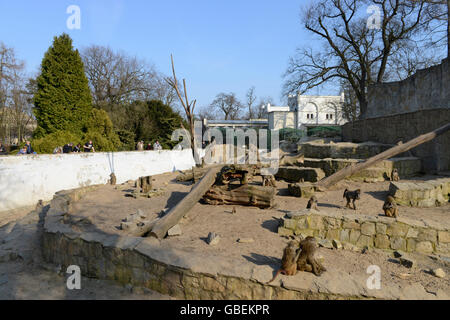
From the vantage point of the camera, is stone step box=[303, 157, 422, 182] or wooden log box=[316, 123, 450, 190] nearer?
wooden log box=[316, 123, 450, 190]

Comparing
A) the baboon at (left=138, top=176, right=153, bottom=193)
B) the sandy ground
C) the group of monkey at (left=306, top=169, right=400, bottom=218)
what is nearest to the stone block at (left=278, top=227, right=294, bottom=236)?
the group of monkey at (left=306, top=169, right=400, bottom=218)

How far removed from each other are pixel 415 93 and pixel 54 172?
57.6ft

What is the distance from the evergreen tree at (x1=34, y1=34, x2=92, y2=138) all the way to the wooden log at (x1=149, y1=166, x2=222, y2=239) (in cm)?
1272

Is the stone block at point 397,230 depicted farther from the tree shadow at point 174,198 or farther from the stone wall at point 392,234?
the tree shadow at point 174,198

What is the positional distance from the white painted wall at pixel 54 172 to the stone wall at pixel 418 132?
12748 millimetres

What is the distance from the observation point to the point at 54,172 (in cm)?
1104

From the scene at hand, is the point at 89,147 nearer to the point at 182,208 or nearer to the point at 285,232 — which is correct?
the point at 182,208

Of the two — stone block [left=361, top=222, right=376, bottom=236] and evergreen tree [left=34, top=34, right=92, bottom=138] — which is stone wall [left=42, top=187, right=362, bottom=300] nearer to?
stone block [left=361, top=222, right=376, bottom=236]

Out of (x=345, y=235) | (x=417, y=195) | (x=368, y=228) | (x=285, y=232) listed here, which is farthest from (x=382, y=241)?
(x=417, y=195)

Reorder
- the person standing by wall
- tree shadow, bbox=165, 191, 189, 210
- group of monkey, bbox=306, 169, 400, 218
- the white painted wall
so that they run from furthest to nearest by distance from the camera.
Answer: the person standing by wall < the white painted wall < tree shadow, bbox=165, 191, 189, 210 < group of monkey, bbox=306, 169, 400, 218

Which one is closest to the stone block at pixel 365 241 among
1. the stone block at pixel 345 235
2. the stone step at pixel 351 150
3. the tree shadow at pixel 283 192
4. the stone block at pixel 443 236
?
the stone block at pixel 345 235

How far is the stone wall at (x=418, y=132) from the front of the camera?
1099 cm

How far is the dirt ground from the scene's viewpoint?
456 cm

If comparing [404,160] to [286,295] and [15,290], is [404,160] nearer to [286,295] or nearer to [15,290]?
[286,295]
